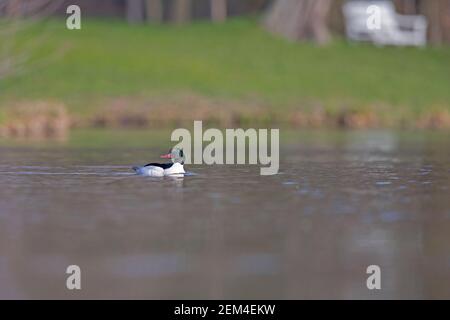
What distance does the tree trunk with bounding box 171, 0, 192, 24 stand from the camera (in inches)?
1998

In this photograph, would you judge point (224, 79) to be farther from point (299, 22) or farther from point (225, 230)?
point (225, 230)

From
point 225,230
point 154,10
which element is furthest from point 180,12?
point 225,230

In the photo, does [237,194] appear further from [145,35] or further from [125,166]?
[145,35]

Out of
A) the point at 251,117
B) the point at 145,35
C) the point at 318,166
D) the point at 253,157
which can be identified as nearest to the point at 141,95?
the point at 251,117

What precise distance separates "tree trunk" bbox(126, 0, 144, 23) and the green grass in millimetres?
2406

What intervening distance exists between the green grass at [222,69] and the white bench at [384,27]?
103 centimetres

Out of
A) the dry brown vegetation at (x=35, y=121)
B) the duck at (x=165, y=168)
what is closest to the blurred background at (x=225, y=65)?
the dry brown vegetation at (x=35, y=121)

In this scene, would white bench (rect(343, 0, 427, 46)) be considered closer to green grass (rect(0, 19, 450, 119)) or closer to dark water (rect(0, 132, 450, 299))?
green grass (rect(0, 19, 450, 119))

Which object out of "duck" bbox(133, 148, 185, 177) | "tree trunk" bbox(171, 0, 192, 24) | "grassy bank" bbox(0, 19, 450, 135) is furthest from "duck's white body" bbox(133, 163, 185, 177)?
"tree trunk" bbox(171, 0, 192, 24)

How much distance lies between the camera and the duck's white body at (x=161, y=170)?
19.6 meters

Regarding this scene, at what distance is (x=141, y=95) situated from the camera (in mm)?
39031

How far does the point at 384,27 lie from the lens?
4872cm

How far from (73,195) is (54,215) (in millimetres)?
2033
